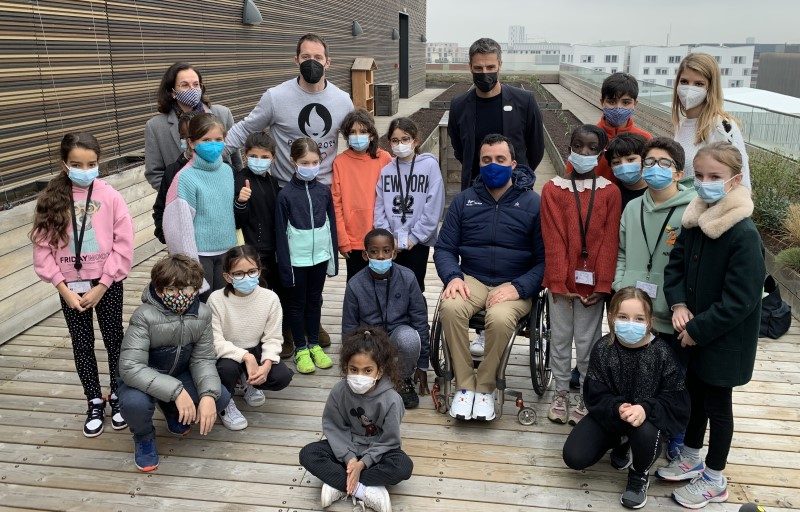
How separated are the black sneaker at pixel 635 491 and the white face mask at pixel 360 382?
1.19 m

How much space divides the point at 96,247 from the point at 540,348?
2358mm

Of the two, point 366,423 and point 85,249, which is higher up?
point 85,249

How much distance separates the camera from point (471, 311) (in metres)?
3.56

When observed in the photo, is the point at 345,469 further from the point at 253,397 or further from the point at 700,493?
the point at 700,493

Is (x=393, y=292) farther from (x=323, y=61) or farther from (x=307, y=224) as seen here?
(x=323, y=61)

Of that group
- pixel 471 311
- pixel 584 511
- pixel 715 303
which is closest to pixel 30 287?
pixel 471 311

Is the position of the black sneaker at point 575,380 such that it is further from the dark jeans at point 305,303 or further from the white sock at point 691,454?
the dark jeans at point 305,303

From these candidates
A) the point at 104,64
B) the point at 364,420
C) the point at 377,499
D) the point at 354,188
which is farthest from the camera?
the point at 104,64

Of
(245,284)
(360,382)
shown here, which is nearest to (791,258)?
(360,382)

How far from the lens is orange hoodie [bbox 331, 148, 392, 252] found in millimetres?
4090

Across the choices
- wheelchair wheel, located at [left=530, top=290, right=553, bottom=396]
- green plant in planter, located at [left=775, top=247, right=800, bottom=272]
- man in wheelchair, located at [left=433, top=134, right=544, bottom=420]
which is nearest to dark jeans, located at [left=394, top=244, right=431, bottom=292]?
man in wheelchair, located at [left=433, top=134, right=544, bottom=420]

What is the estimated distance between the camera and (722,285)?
280 centimetres

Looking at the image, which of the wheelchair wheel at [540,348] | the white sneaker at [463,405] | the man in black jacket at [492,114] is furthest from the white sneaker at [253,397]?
the man in black jacket at [492,114]

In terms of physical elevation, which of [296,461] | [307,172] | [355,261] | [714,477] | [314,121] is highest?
[314,121]
